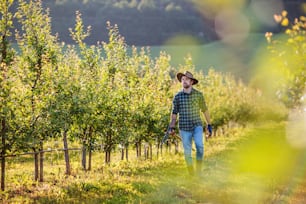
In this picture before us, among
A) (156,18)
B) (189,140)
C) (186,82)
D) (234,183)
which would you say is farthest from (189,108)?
(156,18)

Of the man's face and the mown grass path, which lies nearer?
the mown grass path

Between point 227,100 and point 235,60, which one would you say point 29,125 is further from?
point 235,60

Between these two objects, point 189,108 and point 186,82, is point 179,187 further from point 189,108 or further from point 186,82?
point 186,82

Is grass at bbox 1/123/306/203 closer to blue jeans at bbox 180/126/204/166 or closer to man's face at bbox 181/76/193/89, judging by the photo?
blue jeans at bbox 180/126/204/166

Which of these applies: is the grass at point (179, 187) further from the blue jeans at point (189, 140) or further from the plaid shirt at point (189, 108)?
the plaid shirt at point (189, 108)

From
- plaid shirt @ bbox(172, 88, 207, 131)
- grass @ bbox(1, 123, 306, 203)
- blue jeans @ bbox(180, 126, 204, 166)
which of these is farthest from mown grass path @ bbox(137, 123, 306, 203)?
plaid shirt @ bbox(172, 88, 207, 131)

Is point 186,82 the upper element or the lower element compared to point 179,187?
upper

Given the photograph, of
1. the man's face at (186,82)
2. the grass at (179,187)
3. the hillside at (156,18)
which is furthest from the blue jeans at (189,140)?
the hillside at (156,18)

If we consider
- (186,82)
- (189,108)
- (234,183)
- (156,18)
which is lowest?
(234,183)

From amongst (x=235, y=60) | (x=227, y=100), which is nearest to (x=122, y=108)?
(x=227, y=100)

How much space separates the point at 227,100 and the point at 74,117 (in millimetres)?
30206

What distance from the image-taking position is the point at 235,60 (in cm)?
14125

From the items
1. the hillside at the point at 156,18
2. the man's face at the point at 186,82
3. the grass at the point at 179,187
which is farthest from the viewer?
the hillside at the point at 156,18

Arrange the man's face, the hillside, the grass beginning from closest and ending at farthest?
1. the grass
2. the man's face
3. the hillside
